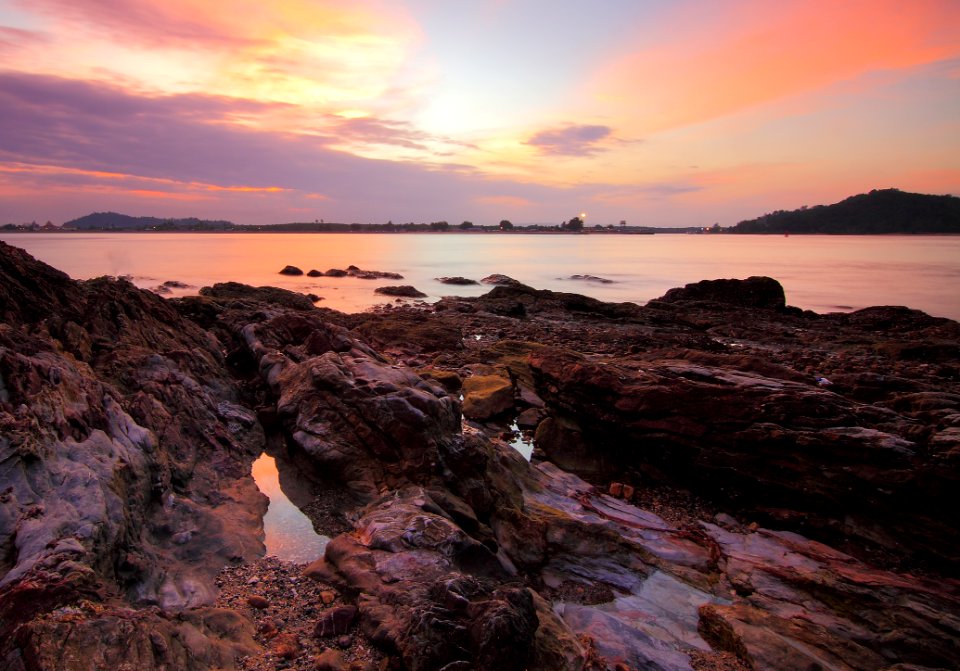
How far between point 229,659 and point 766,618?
20.5 feet

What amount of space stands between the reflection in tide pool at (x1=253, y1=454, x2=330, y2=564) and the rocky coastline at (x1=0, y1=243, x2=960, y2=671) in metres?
0.23

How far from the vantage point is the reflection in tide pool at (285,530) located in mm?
6957

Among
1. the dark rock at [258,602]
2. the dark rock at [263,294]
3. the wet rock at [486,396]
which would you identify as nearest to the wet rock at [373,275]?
the dark rock at [263,294]

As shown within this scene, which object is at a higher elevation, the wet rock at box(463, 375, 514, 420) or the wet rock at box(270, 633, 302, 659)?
the wet rock at box(270, 633, 302, 659)

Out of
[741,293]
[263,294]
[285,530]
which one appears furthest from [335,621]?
[741,293]

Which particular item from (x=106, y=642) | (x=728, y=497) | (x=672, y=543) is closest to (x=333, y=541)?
(x=106, y=642)

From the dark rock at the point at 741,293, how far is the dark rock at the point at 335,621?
114 ft

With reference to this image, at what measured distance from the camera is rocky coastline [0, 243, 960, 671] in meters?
4.96

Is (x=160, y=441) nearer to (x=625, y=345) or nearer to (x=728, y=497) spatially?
(x=728, y=497)

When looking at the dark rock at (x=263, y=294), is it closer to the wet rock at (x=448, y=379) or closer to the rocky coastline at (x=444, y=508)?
the rocky coastline at (x=444, y=508)

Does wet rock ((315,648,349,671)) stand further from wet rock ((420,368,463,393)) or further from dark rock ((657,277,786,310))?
dark rock ((657,277,786,310))

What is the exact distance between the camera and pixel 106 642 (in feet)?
13.1

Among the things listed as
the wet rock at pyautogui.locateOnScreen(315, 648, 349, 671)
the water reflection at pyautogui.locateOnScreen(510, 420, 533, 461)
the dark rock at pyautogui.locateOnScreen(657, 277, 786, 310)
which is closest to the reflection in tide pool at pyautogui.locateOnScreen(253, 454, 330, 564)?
the wet rock at pyautogui.locateOnScreen(315, 648, 349, 671)

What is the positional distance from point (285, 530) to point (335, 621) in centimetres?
258
